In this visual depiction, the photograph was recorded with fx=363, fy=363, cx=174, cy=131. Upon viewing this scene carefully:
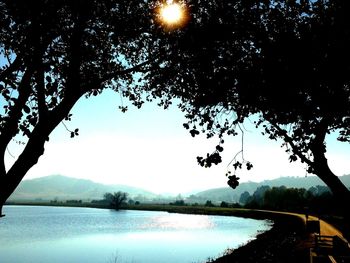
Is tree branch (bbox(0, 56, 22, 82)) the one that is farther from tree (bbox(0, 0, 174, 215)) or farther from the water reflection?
the water reflection

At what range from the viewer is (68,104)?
9109mm

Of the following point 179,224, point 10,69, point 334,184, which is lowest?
point 179,224

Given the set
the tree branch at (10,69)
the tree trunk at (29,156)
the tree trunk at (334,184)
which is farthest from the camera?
the tree trunk at (334,184)

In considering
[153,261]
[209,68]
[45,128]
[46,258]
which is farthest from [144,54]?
[46,258]

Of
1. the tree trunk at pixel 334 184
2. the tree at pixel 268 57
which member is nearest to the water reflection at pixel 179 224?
the tree trunk at pixel 334 184

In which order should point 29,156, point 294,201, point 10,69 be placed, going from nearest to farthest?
point 29,156 → point 10,69 → point 294,201

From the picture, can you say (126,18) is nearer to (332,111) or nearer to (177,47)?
(177,47)

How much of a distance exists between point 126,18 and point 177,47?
6.36 feet

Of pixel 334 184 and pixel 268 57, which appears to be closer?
pixel 268 57

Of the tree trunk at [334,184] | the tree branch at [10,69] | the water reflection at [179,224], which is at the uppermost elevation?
the tree branch at [10,69]

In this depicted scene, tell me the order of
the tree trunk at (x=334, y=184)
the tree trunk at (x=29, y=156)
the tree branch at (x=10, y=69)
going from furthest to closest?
the tree trunk at (x=334, y=184) < the tree branch at (x=10, y=69) < the tree trunk at (x=29, y=156)

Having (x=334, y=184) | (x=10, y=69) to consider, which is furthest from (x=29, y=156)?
(x=334, y=184)

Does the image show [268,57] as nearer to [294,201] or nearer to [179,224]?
[179,224]

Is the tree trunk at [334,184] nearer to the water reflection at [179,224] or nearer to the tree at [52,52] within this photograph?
the tree at [52,52]
